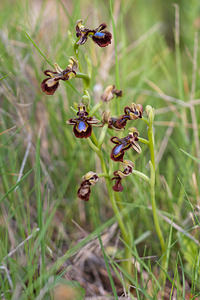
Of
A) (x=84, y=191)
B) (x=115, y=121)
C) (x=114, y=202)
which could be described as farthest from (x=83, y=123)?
(x=114, y=202)

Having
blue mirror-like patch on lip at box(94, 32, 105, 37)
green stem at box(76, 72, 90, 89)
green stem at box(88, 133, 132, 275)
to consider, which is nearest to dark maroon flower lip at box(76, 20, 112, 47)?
blue mirror-like patch on lip at box(94, 32, 105, 37)

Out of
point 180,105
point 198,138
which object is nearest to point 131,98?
point 180,105

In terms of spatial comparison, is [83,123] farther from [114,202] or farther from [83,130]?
[114,202]

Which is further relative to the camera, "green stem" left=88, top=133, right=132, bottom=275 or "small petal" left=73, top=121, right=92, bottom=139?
"green stem" left=88, top=133, right=132, bottom=275

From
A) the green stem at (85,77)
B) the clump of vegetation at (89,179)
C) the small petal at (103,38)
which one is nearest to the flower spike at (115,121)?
the clump of vegetation at (89,179)

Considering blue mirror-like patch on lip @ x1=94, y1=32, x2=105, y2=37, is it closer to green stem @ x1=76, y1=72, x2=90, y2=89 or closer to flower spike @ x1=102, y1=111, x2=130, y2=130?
green stem @ x1=76, y1=72, x2=90, y2=89

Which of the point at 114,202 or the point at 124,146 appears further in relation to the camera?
the point at 114,202

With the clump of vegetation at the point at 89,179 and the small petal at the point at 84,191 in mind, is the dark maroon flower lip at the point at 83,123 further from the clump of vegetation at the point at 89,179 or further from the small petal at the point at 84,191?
the small petal at the point at 84,191

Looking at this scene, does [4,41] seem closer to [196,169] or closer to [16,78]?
[16,78]
